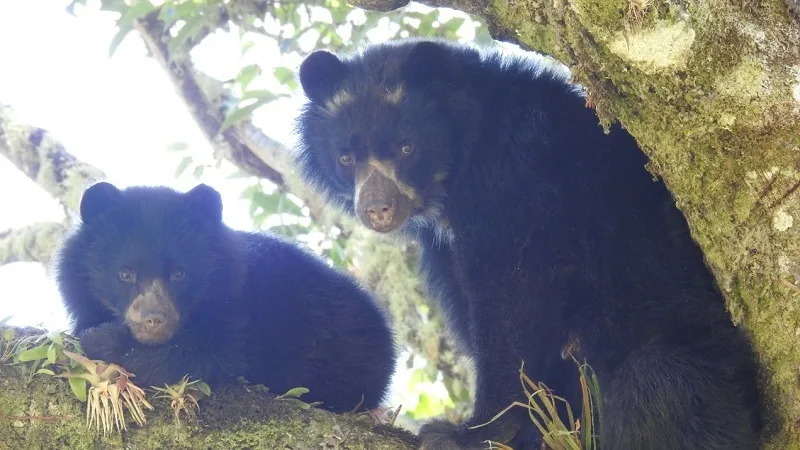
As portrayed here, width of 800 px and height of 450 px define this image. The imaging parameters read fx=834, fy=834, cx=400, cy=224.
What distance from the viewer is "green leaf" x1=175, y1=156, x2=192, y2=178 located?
771 cm

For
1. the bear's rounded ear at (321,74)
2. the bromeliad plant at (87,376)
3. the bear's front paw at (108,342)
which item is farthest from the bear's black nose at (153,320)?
the bear's rounded ear at (321,74)

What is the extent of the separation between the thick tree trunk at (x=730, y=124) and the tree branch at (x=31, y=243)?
496 centimetres

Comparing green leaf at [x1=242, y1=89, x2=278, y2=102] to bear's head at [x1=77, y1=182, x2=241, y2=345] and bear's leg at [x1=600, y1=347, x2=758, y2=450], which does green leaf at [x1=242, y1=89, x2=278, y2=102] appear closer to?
bear's head at [x1=77, y1=182, x2=241, y2=345]

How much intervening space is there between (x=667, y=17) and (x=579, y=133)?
1626 mm

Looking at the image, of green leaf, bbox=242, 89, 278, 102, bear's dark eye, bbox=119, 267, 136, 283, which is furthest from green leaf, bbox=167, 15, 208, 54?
bear's dark eye, bbox=119, 267, 136, 283

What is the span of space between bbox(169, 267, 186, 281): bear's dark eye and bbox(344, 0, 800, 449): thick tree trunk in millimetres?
2740

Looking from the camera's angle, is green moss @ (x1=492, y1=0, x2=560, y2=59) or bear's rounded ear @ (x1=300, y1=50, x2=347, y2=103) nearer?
green moss @ (x1=492, y1=0, x2=560, y2=59)

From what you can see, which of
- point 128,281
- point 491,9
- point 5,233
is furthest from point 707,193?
point 5,233

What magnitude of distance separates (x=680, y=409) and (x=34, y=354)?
296cm

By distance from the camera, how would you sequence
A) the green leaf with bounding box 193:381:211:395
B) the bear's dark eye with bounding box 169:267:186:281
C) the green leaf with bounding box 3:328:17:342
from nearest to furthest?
the green leaf with bounding box 3:328:17:342
the green leaf with bounding box 193:381:211:395
the bear's dark eye with bounding box 169:267:186:281

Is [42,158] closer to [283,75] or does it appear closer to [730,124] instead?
[283,75]

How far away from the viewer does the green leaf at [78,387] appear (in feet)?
12.2

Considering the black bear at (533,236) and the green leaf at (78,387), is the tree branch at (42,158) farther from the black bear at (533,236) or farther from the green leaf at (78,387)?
the green leaf at (78,387)

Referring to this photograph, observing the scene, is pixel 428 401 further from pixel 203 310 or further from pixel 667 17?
pixel 667 17
